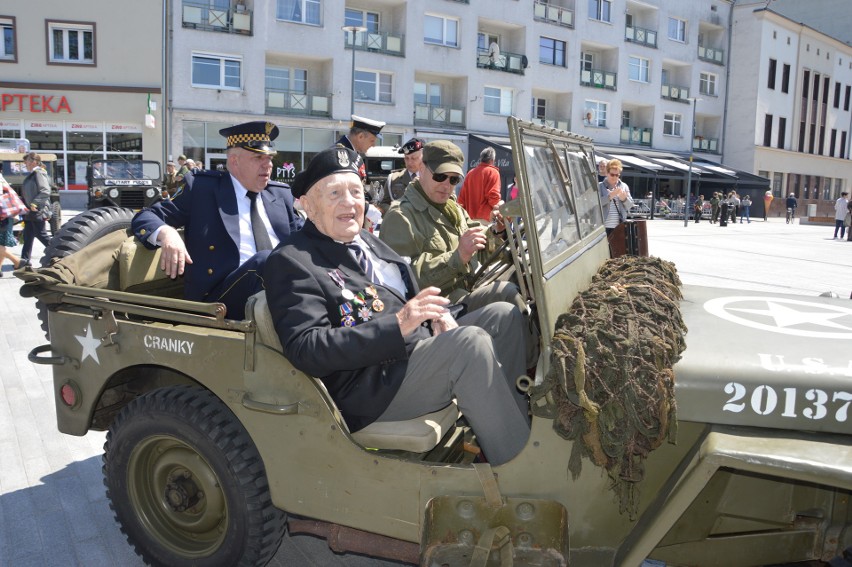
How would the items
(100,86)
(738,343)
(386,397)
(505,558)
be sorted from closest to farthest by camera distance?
1. (505,558)
2. (738,343)
3. (386,397)
4. (100,86)

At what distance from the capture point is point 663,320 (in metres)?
2.26

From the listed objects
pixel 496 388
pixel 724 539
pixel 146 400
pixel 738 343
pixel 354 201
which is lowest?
pixel 724 539

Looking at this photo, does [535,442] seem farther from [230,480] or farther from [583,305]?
[230,480]

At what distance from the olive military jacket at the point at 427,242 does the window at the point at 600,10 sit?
31870mm

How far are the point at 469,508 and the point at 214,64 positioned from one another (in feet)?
79.5

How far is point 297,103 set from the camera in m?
25.3

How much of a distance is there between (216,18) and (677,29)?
24709 mm

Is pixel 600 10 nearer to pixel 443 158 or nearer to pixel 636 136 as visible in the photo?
pixel 636 136

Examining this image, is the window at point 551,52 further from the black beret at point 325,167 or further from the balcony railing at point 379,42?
the black beret at point 325,167

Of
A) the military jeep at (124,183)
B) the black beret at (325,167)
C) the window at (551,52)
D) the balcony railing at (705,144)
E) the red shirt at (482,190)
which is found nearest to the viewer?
the black beret at (325,167)

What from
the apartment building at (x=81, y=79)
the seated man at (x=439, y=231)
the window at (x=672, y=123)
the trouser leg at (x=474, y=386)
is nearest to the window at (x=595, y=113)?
the window at (x=672, y=123)

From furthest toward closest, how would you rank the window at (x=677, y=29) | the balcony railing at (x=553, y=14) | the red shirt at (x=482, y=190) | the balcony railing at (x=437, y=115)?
the window at (x=677, y=29), the balcony railing at (x=553, y=14), the balcony railing at (x=437, y=115), the red shirt at (x=482, y=190)

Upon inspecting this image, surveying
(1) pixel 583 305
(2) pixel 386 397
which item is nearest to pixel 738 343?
(1) pixel 583 305

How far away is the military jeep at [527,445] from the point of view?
203 centimetres
